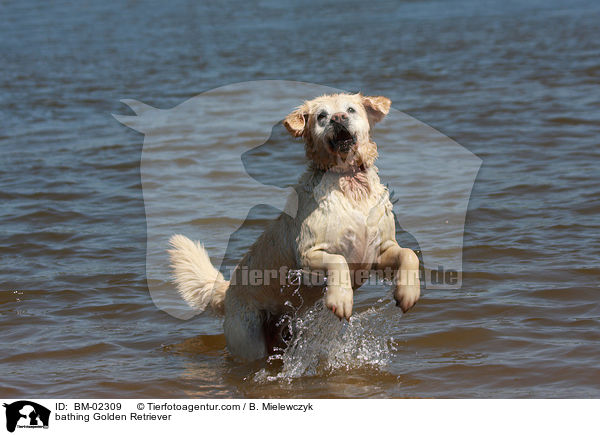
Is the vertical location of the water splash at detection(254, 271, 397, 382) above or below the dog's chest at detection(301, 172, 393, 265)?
below

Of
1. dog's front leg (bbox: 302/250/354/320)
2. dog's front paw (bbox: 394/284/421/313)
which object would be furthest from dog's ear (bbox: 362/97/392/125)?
dog's front paw (bbox: 394/284/421/313)

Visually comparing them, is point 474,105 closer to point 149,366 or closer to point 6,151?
point 6,151

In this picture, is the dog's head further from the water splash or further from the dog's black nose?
the water splash

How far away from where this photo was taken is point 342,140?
5953 millimetres

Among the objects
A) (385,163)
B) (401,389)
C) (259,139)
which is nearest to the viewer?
(401,389)

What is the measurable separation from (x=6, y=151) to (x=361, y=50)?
968 centimetres

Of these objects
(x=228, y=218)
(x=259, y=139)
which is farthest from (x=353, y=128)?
(x=259, y=139)

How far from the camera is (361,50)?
20.8 meters

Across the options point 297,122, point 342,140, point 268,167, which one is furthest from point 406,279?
point 268,167
